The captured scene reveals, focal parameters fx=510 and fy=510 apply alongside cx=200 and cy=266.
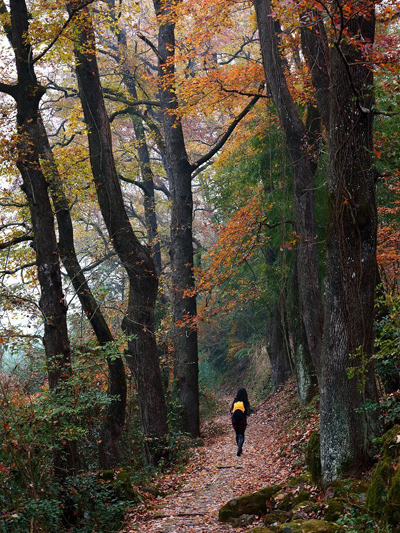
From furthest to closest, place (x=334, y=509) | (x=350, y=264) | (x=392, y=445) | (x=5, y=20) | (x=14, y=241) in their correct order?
(x=14, y=241), (x=5, y=20), (x=350, y=264), (x=334, y=509), (x=392, y=445)

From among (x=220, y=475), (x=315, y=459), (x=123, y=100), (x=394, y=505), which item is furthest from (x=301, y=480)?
(x=123, y=100)

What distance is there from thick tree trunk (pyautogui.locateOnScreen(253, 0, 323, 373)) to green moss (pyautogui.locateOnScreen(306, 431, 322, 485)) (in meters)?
2.32

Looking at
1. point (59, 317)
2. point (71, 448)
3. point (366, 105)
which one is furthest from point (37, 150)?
point (366, 105)

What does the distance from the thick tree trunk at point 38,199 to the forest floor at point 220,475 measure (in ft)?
6.75

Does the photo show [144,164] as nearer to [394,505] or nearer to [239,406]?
[239,406]

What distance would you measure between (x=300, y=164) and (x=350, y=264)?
12.7ft

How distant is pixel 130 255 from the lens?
35.4 feet

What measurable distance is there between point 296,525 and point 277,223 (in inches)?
358

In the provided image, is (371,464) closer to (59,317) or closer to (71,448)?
(71,448)

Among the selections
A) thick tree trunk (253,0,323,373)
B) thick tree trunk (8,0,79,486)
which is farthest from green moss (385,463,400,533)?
thick tree trunk (8,0,79,486)

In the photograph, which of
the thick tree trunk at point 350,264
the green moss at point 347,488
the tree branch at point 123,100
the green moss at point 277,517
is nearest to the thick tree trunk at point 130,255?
the tree branch at point 123,100

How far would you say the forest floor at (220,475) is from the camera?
23.9 ft

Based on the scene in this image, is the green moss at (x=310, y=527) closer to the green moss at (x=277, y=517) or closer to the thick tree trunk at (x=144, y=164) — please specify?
the green moss at (x=277, y=517)

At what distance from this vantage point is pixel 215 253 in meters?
14.1
